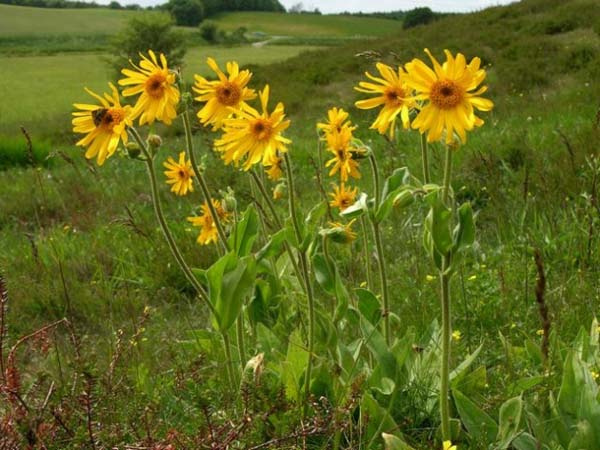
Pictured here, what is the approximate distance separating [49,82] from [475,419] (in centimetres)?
3146

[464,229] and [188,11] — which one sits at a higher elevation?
[188,11]

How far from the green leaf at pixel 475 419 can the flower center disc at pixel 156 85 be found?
1116 mm

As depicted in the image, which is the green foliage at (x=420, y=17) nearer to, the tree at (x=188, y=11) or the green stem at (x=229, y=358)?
the green stem at (x=229, y=358)

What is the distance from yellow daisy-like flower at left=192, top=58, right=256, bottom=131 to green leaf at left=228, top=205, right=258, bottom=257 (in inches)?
11.7

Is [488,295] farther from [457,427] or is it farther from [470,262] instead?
[457,427]

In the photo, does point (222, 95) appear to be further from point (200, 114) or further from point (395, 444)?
point (395, 444)

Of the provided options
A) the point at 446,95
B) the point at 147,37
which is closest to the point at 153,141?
the point at 446,95

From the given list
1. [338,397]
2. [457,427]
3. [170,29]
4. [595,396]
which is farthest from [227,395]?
[170,29]

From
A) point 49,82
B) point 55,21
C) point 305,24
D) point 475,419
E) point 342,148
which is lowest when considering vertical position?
point 475,419

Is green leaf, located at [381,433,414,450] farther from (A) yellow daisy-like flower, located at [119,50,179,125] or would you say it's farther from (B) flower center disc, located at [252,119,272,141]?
(A) yellow daisy-like flower, located at [119,50,179,125]

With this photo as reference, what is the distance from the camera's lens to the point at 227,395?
6.56ft

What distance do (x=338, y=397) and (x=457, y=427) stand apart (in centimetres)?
35

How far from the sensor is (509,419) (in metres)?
1.59

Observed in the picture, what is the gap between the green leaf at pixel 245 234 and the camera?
202 centimetres
